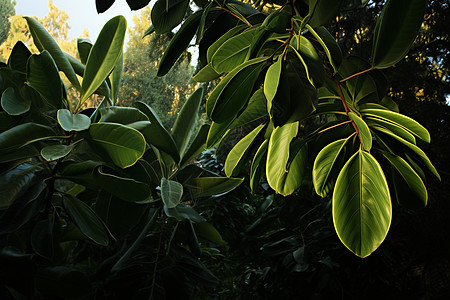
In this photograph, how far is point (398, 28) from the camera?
368 millimetres

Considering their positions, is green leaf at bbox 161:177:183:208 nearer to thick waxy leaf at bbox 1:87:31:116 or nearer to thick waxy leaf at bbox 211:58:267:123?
thick waxy leaf at bbox 1:87:31:116

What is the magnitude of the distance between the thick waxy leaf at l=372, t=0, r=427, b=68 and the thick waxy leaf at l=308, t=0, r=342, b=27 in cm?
4

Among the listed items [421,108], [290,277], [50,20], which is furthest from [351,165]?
[50,20]

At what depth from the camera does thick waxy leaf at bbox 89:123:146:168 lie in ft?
2.84

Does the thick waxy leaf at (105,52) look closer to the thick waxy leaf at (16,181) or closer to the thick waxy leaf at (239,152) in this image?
the thick waxy leaf at (16,181)

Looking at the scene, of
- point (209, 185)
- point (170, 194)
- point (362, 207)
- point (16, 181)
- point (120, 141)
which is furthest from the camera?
point (209, 185)

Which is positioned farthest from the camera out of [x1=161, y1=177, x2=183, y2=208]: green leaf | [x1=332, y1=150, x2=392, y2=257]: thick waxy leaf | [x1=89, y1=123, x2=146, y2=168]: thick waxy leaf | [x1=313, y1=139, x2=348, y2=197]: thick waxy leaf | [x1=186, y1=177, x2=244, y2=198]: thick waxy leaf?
[x1=186, y1=177, x2=244, y2=198]: thick waxy leaf

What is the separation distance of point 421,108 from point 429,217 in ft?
1.91

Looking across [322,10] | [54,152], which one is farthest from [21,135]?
[322,10]

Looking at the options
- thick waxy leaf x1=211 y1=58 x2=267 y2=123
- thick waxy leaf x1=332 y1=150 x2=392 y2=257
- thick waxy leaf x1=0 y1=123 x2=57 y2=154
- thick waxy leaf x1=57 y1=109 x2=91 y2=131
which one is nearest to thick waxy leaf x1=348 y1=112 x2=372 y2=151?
thick waxy leaf x1=332 y1=150 x2=392 y2=257

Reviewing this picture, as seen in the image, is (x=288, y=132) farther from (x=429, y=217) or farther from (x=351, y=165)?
(x=429, y=217)

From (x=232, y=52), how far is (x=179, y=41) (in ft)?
0.36

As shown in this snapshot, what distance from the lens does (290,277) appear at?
5.77 ft

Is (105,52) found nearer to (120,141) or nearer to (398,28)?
(120,141)
